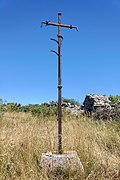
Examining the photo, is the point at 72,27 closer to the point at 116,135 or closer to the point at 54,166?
the point at 54,166

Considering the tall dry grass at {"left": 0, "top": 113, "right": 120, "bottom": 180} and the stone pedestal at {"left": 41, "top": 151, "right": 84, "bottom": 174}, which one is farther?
the stone pedestal at {"left": 41, "top": 151, "right": 84, "bottom": 174}

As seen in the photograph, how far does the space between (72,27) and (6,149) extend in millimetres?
2207

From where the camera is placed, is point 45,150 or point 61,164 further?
point 45,150

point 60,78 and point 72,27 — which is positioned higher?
point 72,27

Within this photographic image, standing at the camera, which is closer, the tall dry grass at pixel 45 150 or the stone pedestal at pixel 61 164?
the tall dry grass at pixel 45 150

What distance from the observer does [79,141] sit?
5.51 metres

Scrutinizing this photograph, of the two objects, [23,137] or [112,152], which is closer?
[23,137]

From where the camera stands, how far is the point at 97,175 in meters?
4.55

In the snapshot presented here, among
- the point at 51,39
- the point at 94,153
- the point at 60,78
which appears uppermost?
the point at 51,39

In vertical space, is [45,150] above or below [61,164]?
above

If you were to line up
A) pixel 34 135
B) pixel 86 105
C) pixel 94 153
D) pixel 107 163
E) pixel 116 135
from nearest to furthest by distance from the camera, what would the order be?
pixel 107 163, pixel 94 153, pixel 34 135, pixel 116 135, pixel 86 105

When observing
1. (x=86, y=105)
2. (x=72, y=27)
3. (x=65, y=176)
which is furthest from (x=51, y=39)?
(x=86, y=105)

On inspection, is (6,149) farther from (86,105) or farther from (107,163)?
(86,105)

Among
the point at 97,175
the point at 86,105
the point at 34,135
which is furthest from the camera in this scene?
the point at 86,105
